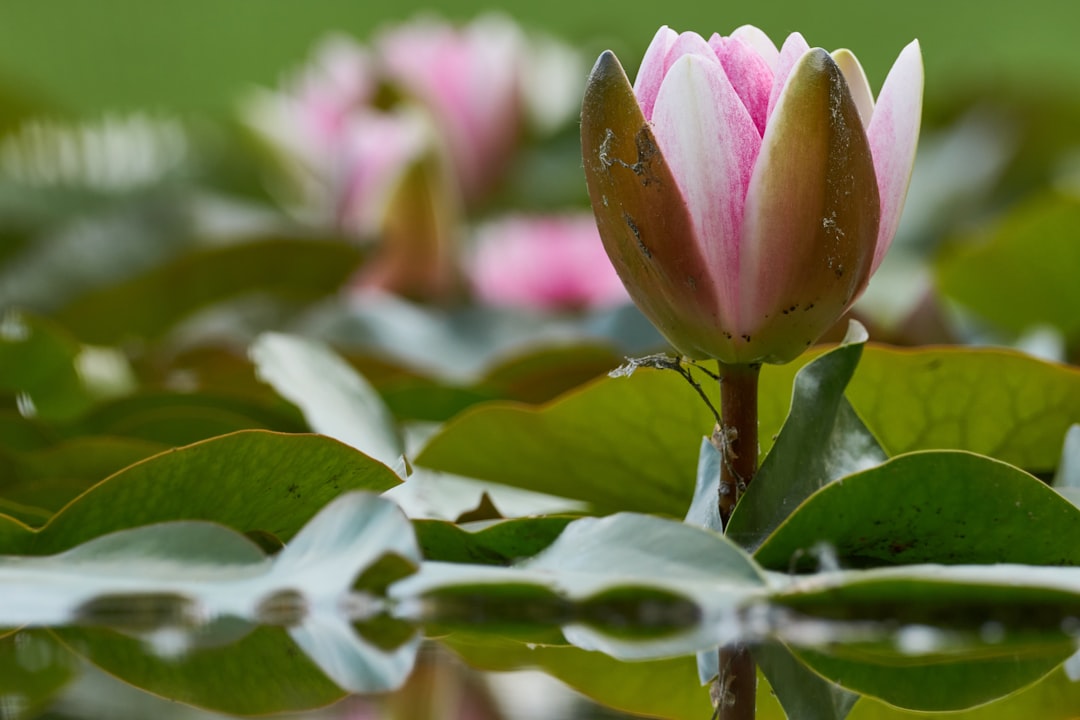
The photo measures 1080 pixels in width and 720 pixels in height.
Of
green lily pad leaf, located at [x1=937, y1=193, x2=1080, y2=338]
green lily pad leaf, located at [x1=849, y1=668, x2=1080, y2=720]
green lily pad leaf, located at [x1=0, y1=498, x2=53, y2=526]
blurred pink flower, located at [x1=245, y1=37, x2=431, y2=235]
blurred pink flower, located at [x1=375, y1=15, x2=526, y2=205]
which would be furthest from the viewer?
blurred pink flower, located at [x1=375, y1=15, x2=526, y2=205]

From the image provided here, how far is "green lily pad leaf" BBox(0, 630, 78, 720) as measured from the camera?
247 mm

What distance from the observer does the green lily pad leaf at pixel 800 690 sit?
247mm

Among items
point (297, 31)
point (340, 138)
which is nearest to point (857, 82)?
point (340, 138)

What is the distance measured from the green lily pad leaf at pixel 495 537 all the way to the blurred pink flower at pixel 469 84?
807 mm

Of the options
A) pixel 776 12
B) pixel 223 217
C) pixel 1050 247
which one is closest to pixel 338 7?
pixel 776 12

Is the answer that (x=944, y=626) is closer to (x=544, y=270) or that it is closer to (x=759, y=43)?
(x=759, y=43)

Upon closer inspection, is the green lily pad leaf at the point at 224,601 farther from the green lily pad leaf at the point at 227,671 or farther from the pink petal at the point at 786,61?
the pink petal at the point at 786,61

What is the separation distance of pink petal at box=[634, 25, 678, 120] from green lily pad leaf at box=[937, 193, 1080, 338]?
1.33ft

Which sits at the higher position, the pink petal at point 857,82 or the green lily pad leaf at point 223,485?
the pink petal at point 857,82

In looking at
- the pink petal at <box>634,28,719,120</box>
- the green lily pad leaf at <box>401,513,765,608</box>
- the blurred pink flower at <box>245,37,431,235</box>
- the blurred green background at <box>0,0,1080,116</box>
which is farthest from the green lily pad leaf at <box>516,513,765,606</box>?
the blurred green background at <box>0,0,1080,116</box>

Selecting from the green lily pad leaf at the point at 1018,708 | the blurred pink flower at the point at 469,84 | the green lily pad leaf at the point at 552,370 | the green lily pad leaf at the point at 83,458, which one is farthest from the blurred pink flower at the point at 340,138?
the green lily pad leaf at the point at 1018,708

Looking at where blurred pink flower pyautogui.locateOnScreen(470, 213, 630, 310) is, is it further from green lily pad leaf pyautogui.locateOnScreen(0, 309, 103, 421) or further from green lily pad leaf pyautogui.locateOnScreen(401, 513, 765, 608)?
green lily pad leaf pyautogui.locateOnScreen(401, 513, 765, 608)

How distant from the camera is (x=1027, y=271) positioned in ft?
2.32

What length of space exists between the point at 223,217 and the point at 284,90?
550 millimetres
